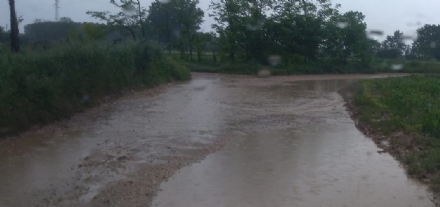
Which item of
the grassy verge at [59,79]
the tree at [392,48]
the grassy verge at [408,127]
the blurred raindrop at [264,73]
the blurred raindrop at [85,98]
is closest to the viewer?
the grassy verge at [408,127]

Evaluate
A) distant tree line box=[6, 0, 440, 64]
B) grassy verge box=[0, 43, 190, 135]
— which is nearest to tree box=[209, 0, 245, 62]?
distant tree line box=[6, 0, 440, 64]

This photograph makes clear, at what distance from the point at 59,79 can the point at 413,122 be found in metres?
10.0

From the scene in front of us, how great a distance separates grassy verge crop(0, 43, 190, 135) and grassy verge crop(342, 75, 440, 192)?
343 inches

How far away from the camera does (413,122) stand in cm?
1415

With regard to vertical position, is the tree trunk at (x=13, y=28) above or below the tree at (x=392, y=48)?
above

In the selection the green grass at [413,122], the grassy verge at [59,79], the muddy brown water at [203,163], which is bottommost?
the muddy brown water at [203,163]

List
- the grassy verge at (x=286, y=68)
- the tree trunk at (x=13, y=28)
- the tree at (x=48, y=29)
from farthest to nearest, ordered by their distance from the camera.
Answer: the grassy verge at (x=286, y=68)
the tree at (x=48, y=29)
the tree trunk at (x=13, y=28)

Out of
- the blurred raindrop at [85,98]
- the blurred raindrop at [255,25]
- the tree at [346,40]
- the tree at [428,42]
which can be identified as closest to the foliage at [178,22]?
the blurred raindrop at [255,25]

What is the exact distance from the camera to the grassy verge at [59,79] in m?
13.8

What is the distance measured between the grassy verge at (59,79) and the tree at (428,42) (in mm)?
29491

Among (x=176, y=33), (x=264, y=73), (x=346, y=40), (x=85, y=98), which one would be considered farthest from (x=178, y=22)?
(x=85, y=98)

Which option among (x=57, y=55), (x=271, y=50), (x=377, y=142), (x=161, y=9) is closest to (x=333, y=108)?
(x=377, y=142)

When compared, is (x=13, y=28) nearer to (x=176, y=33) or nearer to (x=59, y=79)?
(x=59, y=79)

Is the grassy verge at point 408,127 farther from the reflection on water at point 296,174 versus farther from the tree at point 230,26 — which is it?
the tree at point 230,26
